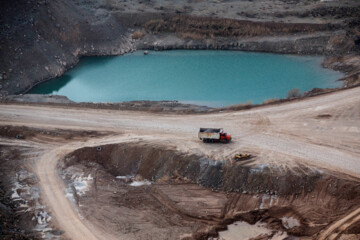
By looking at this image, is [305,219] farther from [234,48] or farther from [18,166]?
[234,48]

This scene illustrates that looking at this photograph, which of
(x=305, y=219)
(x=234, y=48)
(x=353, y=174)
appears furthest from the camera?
(x=234, y=48)

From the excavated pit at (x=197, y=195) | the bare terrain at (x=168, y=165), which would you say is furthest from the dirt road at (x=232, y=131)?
the excavated pit at (x=197, y=195)

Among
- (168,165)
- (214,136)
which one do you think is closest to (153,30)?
(214,136)

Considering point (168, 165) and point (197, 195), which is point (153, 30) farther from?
point (197, 195)

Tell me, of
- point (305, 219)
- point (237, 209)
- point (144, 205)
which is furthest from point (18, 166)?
point (305, 219)

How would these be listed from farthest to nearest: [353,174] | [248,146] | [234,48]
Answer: [234,48], [248,146], [353,174]

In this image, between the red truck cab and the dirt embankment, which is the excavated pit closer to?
the red truck cab

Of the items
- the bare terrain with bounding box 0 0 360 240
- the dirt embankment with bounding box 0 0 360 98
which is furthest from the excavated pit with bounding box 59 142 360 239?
the dirt embankment with bounding box 0 0 360 98
